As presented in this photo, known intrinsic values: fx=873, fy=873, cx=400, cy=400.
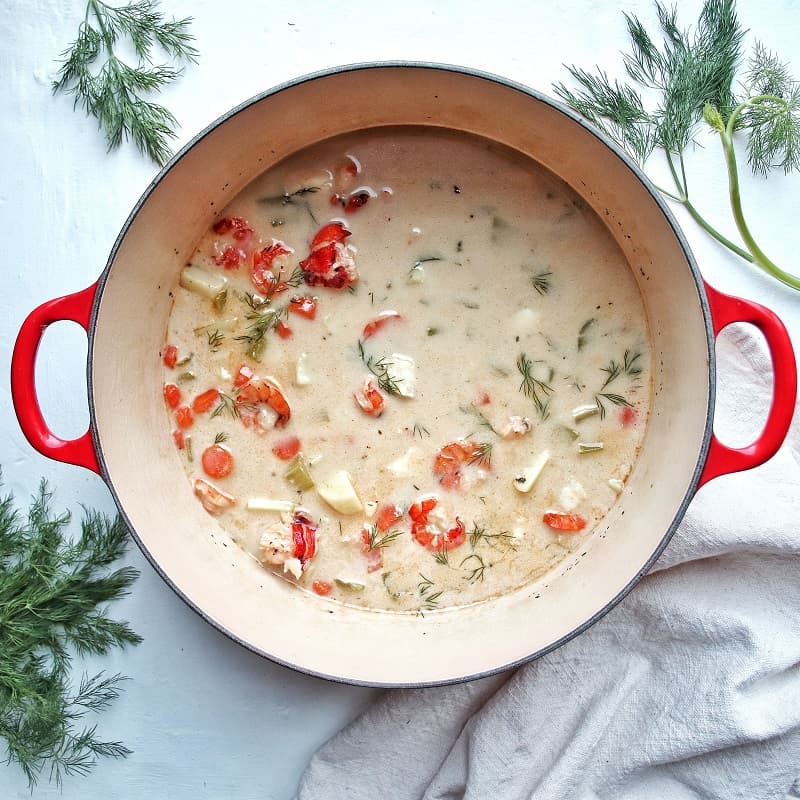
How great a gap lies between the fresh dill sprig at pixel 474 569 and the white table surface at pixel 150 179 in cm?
37

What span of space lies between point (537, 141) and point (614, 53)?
0.27 metres

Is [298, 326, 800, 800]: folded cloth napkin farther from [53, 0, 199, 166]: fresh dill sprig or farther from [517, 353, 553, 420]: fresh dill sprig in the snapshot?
[53, 0, 199, 166]: fresh dill sprig

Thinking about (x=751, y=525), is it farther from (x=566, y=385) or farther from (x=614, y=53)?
(x=614, y=53)

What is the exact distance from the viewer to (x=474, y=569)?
2.08 m

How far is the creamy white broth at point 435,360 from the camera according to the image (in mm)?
2027

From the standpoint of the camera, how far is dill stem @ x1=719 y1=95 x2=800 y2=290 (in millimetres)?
1902

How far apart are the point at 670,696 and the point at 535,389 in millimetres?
766

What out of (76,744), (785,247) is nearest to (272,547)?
(76,744)

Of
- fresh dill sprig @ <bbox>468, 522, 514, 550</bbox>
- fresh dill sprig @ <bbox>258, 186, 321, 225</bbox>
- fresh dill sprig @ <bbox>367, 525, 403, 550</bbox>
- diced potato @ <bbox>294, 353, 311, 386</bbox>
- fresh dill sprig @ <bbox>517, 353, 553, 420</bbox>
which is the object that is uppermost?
fresh dill sprig @ <bbox>258, 186, 321, 225</bbox>

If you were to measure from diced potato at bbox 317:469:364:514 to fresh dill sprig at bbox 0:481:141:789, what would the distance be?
18.9 inches

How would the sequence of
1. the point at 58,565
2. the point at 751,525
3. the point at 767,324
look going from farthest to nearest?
1. the point at 58,565
2. the point at 751,525
3. the point at 767,324

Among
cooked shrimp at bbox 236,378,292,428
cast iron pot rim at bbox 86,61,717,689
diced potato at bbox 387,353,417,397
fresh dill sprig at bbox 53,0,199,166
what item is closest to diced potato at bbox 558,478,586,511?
cast iron pot rim at bbox 86,61,717,689

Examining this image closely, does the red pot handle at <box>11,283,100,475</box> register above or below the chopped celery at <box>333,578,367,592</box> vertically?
above

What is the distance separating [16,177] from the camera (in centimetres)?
204
